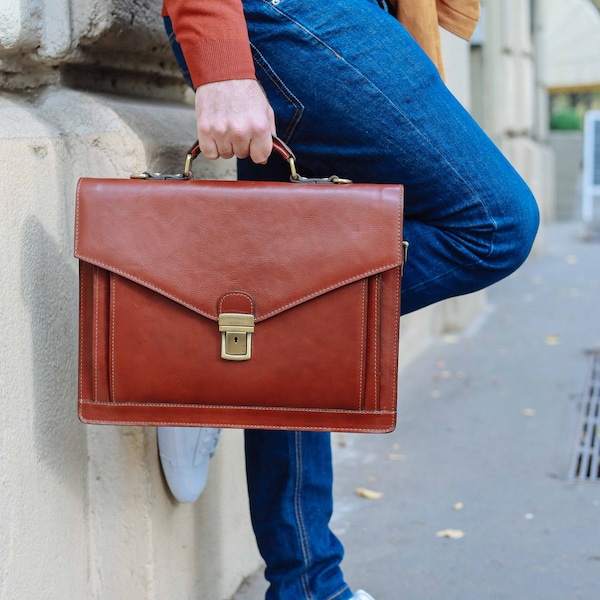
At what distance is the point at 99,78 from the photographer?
189 centimetres

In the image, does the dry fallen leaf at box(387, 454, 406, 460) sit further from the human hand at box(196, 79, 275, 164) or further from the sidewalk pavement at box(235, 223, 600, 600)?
the human hand at box(196, 79, 275, 164)

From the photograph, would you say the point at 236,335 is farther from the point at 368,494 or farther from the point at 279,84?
the point at 368,494

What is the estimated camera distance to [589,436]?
342 centimetres

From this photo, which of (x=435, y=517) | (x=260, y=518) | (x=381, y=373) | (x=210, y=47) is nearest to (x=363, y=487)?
(x=435, y=517)

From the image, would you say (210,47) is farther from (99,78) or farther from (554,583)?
(554,583)

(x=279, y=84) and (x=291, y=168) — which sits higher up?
(x=279, y=84)

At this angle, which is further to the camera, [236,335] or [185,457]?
[185,457]

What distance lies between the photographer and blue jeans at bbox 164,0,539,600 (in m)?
1.53

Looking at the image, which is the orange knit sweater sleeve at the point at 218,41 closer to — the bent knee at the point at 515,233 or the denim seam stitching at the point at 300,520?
the bent knee at the point at 515,233

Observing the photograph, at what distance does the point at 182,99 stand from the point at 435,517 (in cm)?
141

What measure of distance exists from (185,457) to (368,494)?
3.87ft

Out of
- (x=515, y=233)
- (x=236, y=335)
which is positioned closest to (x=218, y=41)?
(x=236, y=335)

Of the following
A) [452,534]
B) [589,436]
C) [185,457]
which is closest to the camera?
[185,457]

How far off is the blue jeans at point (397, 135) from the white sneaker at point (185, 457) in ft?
1.71
